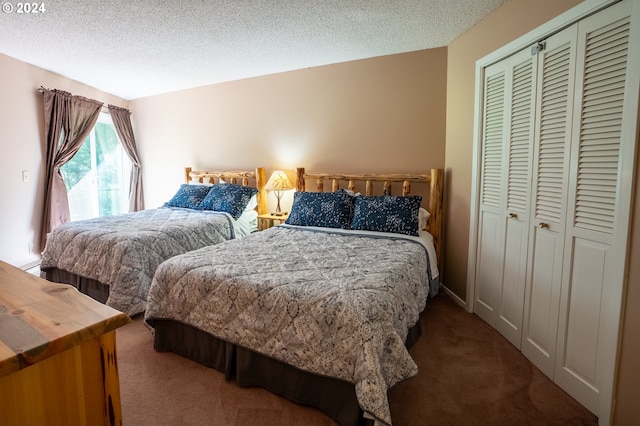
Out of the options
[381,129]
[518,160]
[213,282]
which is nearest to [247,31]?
[381,129]

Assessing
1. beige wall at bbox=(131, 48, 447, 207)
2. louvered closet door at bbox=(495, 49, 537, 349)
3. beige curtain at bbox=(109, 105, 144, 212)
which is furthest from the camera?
beige curtain at bbox=(109, 105, 144, 212)

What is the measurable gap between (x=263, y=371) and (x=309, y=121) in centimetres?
274

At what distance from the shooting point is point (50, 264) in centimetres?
305

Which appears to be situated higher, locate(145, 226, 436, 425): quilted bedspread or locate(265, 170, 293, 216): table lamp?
locate(265, 170, 293, 216): table lamp

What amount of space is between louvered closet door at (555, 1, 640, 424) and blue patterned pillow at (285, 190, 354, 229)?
67.3 inches

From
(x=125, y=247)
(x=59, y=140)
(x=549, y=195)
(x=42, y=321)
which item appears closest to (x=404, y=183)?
(x=549, y=195)

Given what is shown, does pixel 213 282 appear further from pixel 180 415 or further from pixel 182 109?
pixel 182 109

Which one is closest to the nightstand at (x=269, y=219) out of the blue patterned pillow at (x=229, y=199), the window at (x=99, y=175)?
the blue patterned pillow at (x=229, y=199)

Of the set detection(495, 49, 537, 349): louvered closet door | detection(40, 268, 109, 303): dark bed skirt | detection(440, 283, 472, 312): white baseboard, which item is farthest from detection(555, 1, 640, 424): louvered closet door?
detection(40, 268, 109, 303): dark bed skirt

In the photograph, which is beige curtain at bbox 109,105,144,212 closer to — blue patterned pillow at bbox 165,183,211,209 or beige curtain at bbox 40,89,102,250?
beige curtain at bbox 40,89,102,250

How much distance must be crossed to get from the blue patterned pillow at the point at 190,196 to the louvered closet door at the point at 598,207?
3.54 meters

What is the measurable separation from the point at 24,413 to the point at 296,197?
9.22ft

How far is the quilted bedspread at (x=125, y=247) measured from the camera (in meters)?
2.60

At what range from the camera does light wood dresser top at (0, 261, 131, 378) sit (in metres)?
0.65
